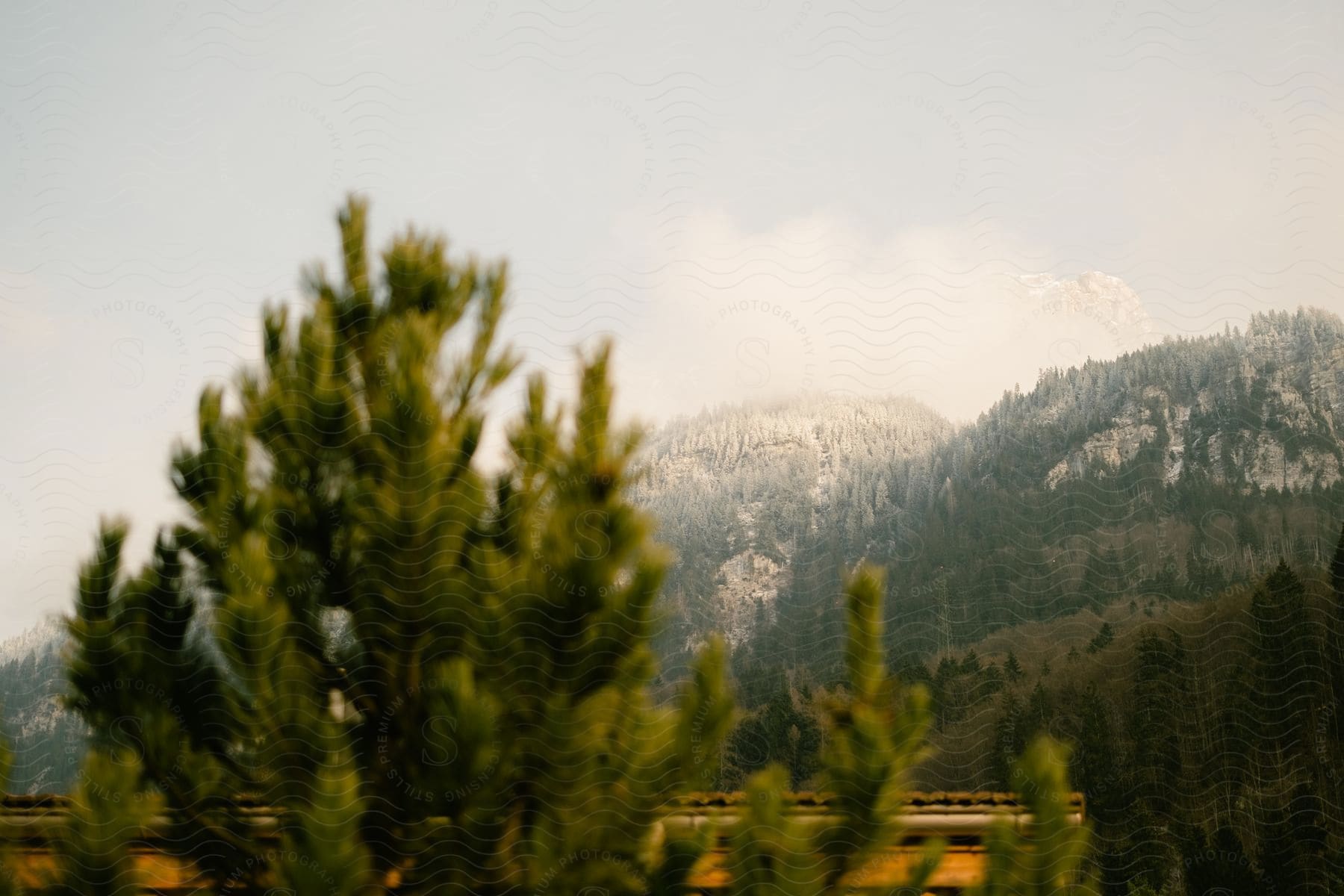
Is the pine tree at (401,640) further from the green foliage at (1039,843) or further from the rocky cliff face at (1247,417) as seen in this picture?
the rocky cliff face at (1247,417)

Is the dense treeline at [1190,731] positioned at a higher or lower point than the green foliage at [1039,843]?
lower

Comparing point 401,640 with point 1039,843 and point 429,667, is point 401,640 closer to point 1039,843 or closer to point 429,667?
point 429,667

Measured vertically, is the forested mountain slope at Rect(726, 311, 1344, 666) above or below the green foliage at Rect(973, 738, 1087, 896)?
above

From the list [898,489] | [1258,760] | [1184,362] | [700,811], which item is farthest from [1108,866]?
[1184,362]

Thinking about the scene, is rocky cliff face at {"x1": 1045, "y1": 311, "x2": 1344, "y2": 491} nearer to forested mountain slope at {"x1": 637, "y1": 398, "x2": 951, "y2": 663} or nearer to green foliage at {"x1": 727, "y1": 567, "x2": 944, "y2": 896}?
forested mountain slope at {"x1": 637, "y1": 398, "x2": 951, "y2": 663}

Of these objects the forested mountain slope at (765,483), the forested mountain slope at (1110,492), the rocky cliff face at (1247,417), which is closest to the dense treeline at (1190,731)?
the forested mountain slope at (1110,492)

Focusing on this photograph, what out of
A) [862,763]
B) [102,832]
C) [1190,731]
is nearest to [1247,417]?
[1190,731]

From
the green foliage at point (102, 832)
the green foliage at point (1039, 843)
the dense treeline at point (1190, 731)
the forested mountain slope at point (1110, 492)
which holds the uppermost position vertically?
the forested mountain slope at point (1110, 492)

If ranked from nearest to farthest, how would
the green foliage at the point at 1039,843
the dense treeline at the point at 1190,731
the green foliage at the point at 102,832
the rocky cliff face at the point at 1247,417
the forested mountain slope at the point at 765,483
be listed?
the green foliage at the point at 102,832
the green foliage at the point at 1039,843
the forested mountain slope at the point at 765,483
the dense treeline at the point at 1190,731
the rocky cliff face at the point at 1247,417

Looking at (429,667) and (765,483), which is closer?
(429,667)

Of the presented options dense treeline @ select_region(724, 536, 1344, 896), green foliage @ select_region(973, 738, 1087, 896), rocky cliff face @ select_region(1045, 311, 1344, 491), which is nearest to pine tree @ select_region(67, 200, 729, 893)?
green foliage @ select_region(973, 738, 1087, 896)

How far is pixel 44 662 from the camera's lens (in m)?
3.09

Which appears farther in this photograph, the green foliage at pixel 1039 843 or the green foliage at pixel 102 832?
the green foliage at pixel 1039 843

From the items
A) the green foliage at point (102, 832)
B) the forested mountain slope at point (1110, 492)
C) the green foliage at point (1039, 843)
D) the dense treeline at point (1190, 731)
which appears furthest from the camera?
the forested mountain slope at point (1110, 492)
